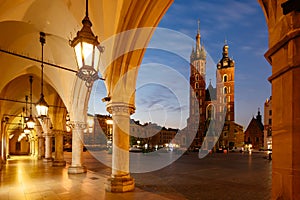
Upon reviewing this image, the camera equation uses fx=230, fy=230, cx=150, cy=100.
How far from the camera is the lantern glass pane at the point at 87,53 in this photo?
11.9 ft

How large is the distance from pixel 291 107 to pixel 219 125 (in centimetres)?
6371

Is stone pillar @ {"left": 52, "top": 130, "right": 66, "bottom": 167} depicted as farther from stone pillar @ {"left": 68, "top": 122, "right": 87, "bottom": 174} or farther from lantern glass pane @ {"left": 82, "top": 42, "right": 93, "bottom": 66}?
lantern glass pane @ {"left": 82, "top": 42, "right": 93, "bottom": 66}

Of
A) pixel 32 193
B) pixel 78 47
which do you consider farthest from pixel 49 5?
pixel 32 193

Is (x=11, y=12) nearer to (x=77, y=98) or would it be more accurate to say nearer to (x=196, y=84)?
(x=77, y=98)

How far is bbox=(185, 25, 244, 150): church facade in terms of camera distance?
2416 inches

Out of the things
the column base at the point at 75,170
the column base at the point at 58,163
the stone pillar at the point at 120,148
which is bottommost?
the column base at the point at 58,163

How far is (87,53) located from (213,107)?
6677 centimetres

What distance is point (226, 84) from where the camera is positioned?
67312mm

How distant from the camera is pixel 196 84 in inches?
2717

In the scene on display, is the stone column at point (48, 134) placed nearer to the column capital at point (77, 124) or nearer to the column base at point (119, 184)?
the column capital at point (77, 124)

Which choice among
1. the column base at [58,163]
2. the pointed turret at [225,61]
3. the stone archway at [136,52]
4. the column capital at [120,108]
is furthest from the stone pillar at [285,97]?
the pointed turret at [225,61]

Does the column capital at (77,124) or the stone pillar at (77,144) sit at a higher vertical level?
the column capital at (77,124)

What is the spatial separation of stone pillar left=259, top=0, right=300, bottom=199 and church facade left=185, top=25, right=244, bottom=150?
57173 mm

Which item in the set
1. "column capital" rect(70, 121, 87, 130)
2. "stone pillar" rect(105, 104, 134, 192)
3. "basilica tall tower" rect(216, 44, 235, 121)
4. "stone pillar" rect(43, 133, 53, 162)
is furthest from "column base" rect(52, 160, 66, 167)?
"basilica tall tower" rect(216, 44, 235, 121)
